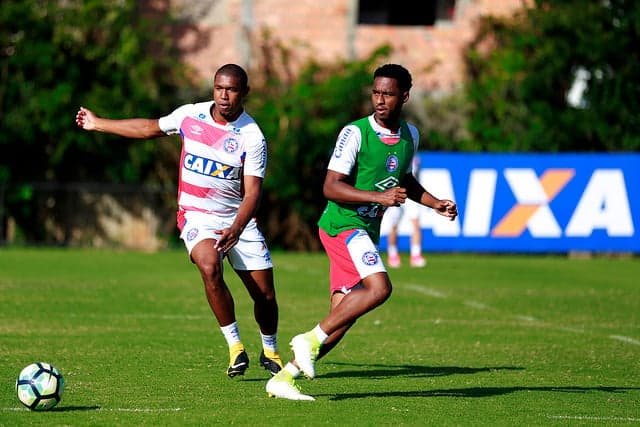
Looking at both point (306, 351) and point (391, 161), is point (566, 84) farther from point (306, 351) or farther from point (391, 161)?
point (306, 351)

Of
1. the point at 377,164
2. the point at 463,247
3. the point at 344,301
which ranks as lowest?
the point at 463,247

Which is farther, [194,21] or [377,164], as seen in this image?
[194,21]

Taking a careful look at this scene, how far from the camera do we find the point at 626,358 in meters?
11.8

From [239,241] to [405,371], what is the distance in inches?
70.3

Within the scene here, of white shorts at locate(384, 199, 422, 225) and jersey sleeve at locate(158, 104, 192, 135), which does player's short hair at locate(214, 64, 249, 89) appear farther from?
white shorts at locate(384, 199, 422, 225)

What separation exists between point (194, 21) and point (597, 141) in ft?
32.8

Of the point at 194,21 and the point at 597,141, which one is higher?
the point at 194,21

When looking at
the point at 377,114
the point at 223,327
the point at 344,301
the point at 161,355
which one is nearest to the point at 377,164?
the point at 377,114

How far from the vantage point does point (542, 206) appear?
27156 mm

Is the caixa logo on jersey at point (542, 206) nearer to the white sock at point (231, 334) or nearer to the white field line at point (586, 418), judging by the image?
the white sock at point (231, 334)

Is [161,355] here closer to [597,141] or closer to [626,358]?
[626,358]

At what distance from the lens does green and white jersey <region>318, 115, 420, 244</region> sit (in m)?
9.16

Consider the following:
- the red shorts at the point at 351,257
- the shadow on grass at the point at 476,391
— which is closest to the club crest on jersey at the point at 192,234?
the red shorts at the point at 351,257

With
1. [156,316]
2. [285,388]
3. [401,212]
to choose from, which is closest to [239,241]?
[285,388]
